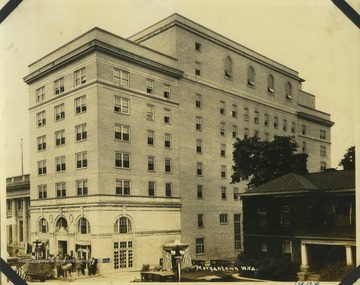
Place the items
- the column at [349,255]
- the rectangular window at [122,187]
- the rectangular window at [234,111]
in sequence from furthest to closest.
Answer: the rectangular window at [234,111], the rectangular window at [122,187], the column at [349,255]

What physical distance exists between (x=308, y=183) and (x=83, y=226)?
9.02ft

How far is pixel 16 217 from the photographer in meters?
5.23

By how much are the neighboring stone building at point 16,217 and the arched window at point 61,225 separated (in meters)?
0.35

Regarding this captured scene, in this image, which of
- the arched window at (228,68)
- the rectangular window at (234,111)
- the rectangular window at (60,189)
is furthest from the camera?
the rectangular window at (234,111)

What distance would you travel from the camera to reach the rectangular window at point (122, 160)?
5406mm

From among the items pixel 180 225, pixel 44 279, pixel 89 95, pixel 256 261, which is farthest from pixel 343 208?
pixel 44 279

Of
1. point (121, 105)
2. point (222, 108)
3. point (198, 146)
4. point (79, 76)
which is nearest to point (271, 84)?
point (222, 108)

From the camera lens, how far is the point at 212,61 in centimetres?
573

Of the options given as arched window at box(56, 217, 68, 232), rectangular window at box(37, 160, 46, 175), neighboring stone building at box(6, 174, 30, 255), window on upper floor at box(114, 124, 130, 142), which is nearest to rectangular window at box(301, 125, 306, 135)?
window on upper floor at box(114, 124, 130, 142)

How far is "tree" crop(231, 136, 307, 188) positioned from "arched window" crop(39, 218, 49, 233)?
2.35 meters

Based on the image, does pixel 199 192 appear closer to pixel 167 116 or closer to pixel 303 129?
pixel 167 116

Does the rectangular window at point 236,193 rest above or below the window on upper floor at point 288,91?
below

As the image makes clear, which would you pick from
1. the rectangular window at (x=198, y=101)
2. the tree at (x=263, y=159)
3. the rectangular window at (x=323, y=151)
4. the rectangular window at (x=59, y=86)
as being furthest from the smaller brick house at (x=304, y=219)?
the rectangular window at (x=59, y=86)

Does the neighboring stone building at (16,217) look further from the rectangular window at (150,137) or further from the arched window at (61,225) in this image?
the rectangular window at (150,137)
